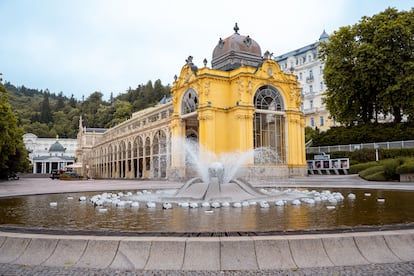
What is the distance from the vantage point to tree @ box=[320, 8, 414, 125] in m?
35.3

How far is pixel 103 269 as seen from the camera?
15.7ft

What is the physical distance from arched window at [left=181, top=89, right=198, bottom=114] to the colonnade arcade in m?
4.22

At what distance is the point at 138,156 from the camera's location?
5209 centimetres

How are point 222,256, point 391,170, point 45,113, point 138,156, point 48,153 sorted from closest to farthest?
1. point 222,256
2. point 391,170
3. point 138,156
4. point 48,153
5. point 45,113

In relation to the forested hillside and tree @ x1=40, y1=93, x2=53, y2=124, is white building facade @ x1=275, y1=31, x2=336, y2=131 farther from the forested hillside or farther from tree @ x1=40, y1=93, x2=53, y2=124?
tree @ x1=40, y1=93, x2=53, y2=124

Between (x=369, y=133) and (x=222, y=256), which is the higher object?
(x=369, y=133)

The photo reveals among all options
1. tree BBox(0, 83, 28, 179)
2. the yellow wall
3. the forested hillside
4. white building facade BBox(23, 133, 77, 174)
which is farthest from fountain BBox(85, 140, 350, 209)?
white building facade BBox(23, 133, 77, 174)

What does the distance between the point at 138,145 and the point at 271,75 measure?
78.0 ft

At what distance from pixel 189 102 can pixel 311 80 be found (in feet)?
142

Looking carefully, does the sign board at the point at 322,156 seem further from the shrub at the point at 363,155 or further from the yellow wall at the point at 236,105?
the shrub at the point at 363,155

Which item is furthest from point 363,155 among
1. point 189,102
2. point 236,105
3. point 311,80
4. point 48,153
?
point 48,153

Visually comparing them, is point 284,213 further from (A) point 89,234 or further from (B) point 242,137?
(B) point 242,137

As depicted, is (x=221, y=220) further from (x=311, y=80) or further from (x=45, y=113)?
(x=45, y=113)

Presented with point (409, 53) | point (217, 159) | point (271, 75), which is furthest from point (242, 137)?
point (409, 53)
